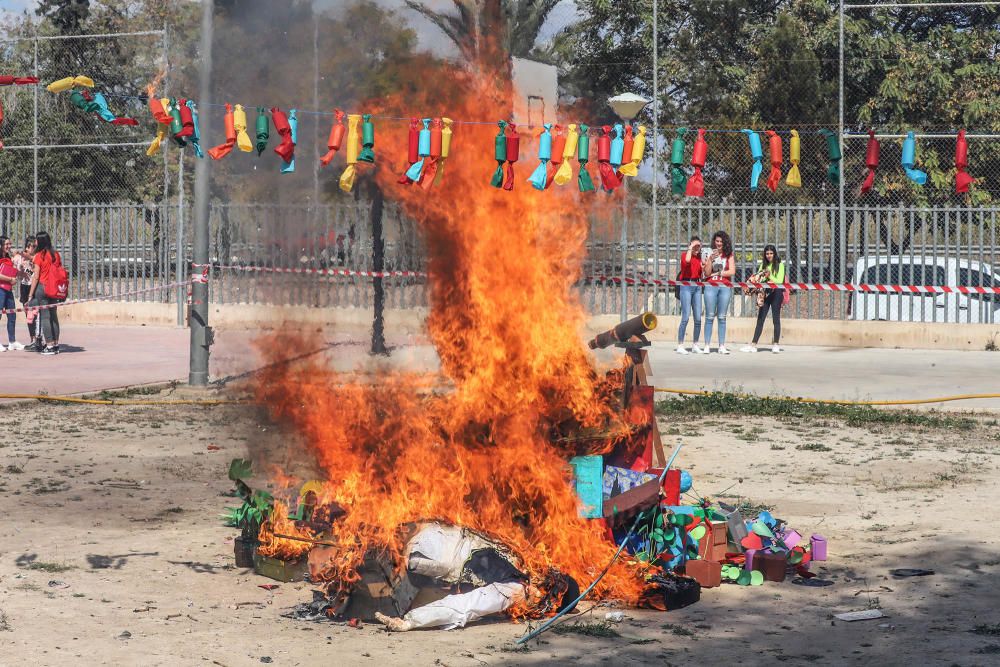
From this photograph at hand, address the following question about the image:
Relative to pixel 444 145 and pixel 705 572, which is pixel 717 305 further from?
pixel 705 572

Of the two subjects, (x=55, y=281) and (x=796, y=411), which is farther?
(x=55, y=281)

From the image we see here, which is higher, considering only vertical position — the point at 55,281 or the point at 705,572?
the point at 55,281

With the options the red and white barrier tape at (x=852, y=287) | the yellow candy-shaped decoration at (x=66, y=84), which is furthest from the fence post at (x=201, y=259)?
the red and white barrier tape at (x=852, y=287)

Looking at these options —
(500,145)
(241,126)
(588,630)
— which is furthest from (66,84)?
(588,630)

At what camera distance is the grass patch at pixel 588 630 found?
610 cm

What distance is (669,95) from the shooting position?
3027cm

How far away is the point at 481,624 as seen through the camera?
631cm

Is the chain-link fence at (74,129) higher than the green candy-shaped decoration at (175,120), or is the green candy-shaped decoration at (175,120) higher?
the chain-link fence at (74,129)

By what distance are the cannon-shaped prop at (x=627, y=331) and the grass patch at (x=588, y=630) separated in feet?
6.42

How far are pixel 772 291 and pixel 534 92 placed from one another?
10307mm

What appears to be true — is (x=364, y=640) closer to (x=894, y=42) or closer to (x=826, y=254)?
(x=826, y=254)

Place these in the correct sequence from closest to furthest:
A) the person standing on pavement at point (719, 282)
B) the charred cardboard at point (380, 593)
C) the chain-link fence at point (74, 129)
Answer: the charred cardboard at point (380, 593) < the person standing on pavement at point (719, 282) < the chain-link fence at point (74, 129)

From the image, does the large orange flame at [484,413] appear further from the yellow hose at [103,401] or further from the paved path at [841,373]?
the paved path at [841,373]

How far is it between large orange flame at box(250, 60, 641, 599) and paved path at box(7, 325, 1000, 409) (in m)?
3.05
